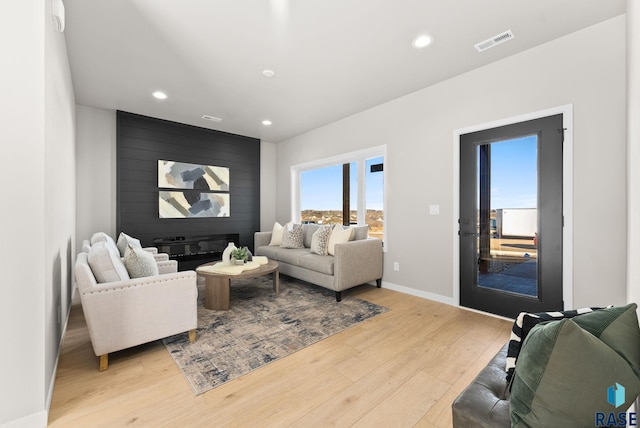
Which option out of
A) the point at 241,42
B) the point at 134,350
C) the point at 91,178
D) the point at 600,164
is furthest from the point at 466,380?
the point at 91,178

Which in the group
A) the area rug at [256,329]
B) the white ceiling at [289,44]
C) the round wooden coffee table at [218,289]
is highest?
the white ceiling at [289,44]

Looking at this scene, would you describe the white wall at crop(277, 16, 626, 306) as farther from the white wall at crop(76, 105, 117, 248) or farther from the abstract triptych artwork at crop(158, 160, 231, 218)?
the white wall at crop(76, 105, 117, 248)

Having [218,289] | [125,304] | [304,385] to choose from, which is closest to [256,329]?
[218,289]

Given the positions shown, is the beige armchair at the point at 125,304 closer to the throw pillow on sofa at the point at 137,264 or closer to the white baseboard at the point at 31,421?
the throw pillow on sofa at the point at 137,264

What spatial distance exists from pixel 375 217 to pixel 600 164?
8.36ft

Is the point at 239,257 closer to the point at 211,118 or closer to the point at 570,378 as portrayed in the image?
the point at 211,118

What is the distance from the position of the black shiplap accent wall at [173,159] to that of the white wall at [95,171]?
0.12m

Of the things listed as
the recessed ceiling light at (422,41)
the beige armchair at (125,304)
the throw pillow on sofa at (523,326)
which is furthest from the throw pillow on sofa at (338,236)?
the throw pillow on sofa at (523,326)

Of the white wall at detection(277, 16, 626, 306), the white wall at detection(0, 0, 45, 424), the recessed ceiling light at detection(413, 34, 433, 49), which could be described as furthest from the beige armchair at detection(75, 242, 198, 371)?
the recessed ceiling light at detection(413, 34, 433, 49)

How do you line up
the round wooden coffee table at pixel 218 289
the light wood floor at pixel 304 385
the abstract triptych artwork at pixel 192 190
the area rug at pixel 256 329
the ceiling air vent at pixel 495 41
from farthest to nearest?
the abstract triptych artwork at pixel 192 190 < the round wooden coffee table at pixel 218 289 < the ceiling air vent at pixel 495 41 < the area rug at pixel 256 329 < the light wood floor at pixel 304 385

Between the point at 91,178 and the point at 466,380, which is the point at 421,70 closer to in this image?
the point at 466,380

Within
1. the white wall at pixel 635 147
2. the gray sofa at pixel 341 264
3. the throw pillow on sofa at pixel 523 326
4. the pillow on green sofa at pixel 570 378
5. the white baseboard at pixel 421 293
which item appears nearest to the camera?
the pillow on green sofa at pixel 570 378

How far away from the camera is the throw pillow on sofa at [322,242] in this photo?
3.94 m

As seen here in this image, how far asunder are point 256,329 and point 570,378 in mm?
2364
